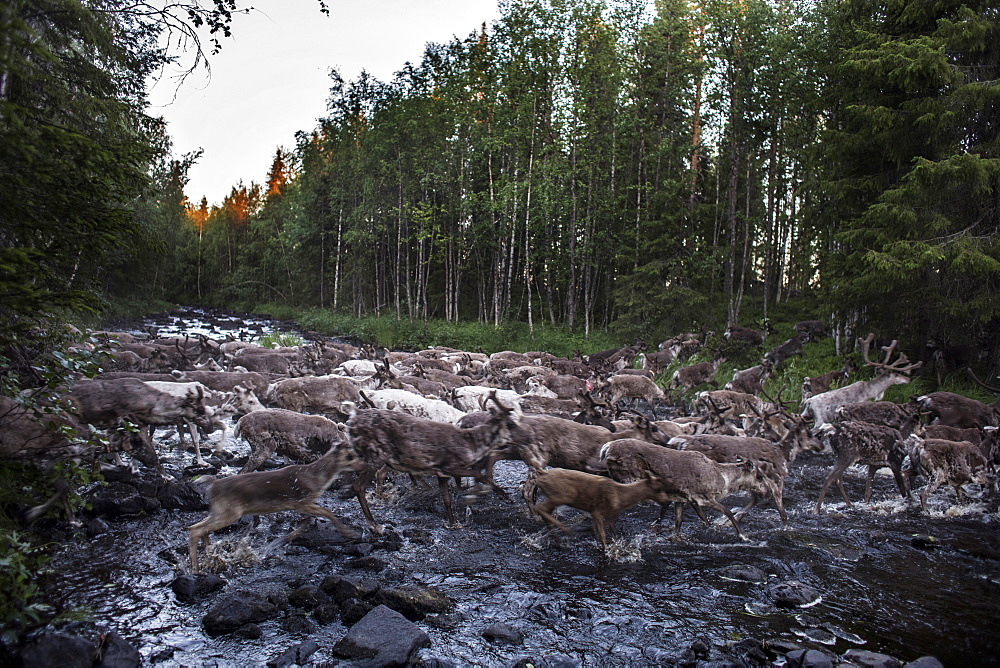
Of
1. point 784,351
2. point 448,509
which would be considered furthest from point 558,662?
point 784,351

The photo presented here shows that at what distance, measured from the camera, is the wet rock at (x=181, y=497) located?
A: 27.1 ft

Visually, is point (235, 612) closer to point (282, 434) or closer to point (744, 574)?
point (282, 434)

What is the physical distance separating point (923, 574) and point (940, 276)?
9791 mm

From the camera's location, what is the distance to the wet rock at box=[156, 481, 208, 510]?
8258 millimetres

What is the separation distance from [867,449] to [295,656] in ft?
28.7

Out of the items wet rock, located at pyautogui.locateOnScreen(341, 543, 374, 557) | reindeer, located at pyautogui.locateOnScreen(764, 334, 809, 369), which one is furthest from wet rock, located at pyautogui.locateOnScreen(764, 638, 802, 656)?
reindeer, located at pyautogui.locateOnScreen(764, 334, 809, 369)

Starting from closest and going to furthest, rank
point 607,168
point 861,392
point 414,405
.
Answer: point 414,405, point 861,392, point 607,168

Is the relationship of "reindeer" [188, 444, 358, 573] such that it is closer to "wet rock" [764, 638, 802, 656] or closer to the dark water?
the dark water

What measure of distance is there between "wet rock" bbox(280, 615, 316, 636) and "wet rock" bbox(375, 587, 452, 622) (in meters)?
0.64

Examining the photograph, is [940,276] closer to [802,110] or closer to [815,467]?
[815,467]

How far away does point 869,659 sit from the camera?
16.5ft

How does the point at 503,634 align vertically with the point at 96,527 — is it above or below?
below

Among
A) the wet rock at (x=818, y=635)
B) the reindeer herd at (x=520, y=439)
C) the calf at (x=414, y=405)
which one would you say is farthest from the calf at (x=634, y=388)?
the wet rock at (x=818, y=635)

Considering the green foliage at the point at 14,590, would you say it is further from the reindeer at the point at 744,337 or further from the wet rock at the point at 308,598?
the reindeer at the point at 744,337
